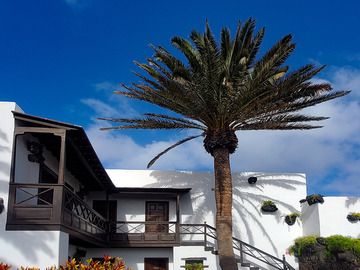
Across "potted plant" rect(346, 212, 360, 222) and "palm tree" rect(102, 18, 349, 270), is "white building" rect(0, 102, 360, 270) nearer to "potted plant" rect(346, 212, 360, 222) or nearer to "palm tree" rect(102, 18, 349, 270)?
"potted plant" rect(346, 212, 360, 222)

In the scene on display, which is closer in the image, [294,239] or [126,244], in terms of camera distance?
[126,244]

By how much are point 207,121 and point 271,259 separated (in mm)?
8407

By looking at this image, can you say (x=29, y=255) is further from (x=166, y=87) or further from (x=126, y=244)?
(x=126, y=244)

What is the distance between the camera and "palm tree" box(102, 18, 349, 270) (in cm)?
1379

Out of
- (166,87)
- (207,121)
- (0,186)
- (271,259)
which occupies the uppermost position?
(166,87)

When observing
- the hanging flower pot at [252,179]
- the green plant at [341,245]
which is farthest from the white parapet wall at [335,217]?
the hanging flower pot at [252,179]

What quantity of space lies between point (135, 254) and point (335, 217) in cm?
874

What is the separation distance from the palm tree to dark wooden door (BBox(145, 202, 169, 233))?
603cm

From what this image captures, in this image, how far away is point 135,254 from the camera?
19.5m

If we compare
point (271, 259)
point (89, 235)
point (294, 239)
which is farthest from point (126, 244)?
point (294, 239)

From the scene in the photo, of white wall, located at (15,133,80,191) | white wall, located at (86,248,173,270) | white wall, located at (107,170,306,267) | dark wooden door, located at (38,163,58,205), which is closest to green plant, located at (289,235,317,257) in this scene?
white wall, located at (107,170,306,267)

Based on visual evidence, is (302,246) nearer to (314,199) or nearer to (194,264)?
(314,199)

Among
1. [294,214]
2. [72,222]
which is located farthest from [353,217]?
[72,222]

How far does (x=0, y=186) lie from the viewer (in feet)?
36.0
